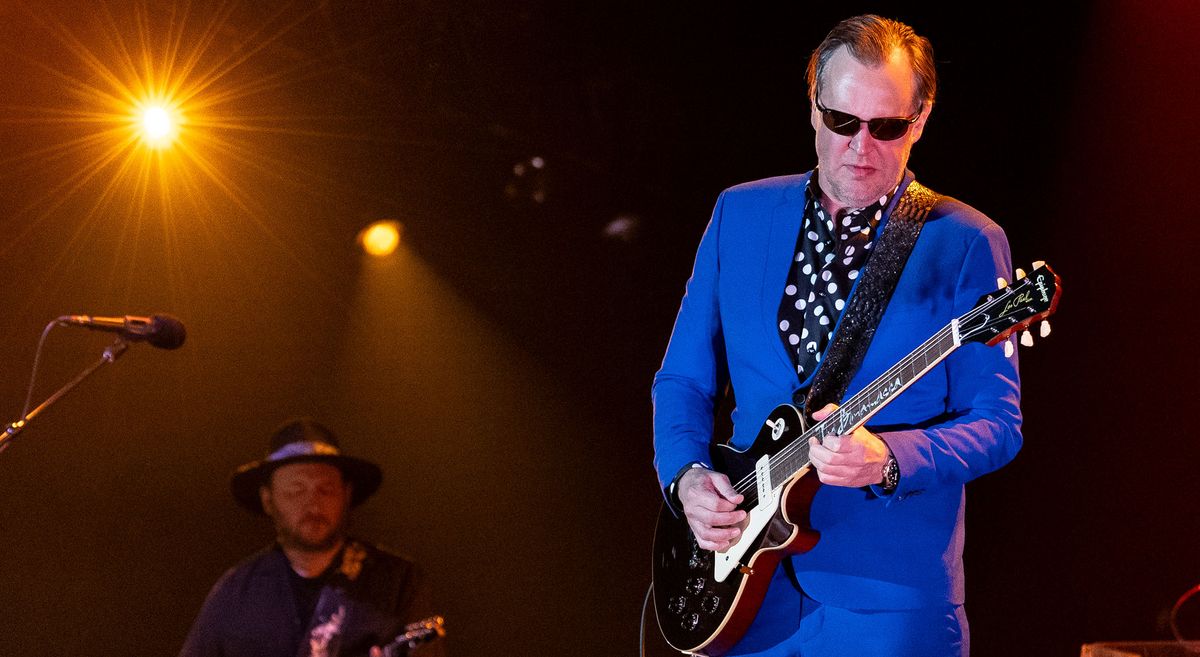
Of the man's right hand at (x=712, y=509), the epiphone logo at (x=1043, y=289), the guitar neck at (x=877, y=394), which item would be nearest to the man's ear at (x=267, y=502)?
the man's right hand at (x=712, y=509)

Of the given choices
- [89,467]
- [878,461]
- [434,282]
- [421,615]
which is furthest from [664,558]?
[89,467]

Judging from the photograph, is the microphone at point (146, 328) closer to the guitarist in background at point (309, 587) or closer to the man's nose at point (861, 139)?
the guitarist in background at point (309, 587)

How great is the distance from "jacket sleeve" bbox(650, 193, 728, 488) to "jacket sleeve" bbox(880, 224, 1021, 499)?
0.61 m

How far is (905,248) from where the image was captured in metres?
2.51

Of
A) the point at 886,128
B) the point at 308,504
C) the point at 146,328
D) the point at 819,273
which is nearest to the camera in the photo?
the point at 886,128

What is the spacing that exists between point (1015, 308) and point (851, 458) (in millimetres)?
422

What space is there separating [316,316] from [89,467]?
1317 millimetres

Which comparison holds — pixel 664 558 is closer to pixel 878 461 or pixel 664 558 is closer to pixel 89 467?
pixel 878 461

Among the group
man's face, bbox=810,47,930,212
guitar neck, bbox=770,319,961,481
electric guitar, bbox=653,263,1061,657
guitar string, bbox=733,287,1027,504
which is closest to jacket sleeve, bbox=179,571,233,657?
electric guitar, bbox=653,263,1061,657

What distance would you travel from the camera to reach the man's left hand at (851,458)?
2.16 meters

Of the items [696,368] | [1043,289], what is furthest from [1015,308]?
[696,368]

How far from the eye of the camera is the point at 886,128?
2564 mm

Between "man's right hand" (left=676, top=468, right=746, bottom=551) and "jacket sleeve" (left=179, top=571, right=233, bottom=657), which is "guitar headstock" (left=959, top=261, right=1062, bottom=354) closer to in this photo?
"man's right hand" (left=676, top=468, right=746, bottom=551)

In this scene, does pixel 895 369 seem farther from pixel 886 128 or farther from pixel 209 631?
pixel 209 631
